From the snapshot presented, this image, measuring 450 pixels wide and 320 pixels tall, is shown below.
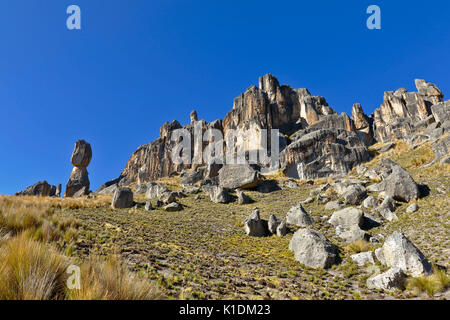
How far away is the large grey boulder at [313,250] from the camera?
10.9 meters

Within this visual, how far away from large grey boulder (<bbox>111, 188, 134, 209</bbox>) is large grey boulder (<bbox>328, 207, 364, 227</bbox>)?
23.0 m

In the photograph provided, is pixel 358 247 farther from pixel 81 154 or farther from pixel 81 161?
pixel 81 154

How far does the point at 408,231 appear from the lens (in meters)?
13.4

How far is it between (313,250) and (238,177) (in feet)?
97.6

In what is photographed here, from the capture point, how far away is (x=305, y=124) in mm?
83438

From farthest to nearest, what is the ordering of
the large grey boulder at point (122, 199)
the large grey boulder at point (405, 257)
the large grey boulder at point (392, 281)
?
the large grey boulder at point (122, 199)
the large grey boulder at point (405, 257)
the large grey boulder at point (392, 281)

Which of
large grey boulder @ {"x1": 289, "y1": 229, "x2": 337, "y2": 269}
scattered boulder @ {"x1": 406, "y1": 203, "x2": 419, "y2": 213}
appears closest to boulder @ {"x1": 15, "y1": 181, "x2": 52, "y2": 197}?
large grey boulder @ {"x1": 289, "y1": 229, "x2": 337, "y2": 269}

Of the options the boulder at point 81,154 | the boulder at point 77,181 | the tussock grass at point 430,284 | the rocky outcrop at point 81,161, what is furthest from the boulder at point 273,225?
the boulder at point 81,154

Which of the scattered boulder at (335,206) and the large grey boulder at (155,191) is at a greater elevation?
the large grey boulder at (155,191)

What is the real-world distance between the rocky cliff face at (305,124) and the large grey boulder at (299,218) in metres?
32.7

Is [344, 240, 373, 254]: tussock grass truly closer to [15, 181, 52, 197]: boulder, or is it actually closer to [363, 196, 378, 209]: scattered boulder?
[363, 196, 378, 209]: scattered boulder

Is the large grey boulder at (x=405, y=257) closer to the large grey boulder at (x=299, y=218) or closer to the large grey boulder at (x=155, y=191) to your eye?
the large grey boulder at (x=299, y=218)

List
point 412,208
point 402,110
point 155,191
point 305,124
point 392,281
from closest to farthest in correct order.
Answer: point 392,281 < point 412,208 < point 155,191 < point 402,110 < point 305,124

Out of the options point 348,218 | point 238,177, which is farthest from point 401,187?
point 238,177
